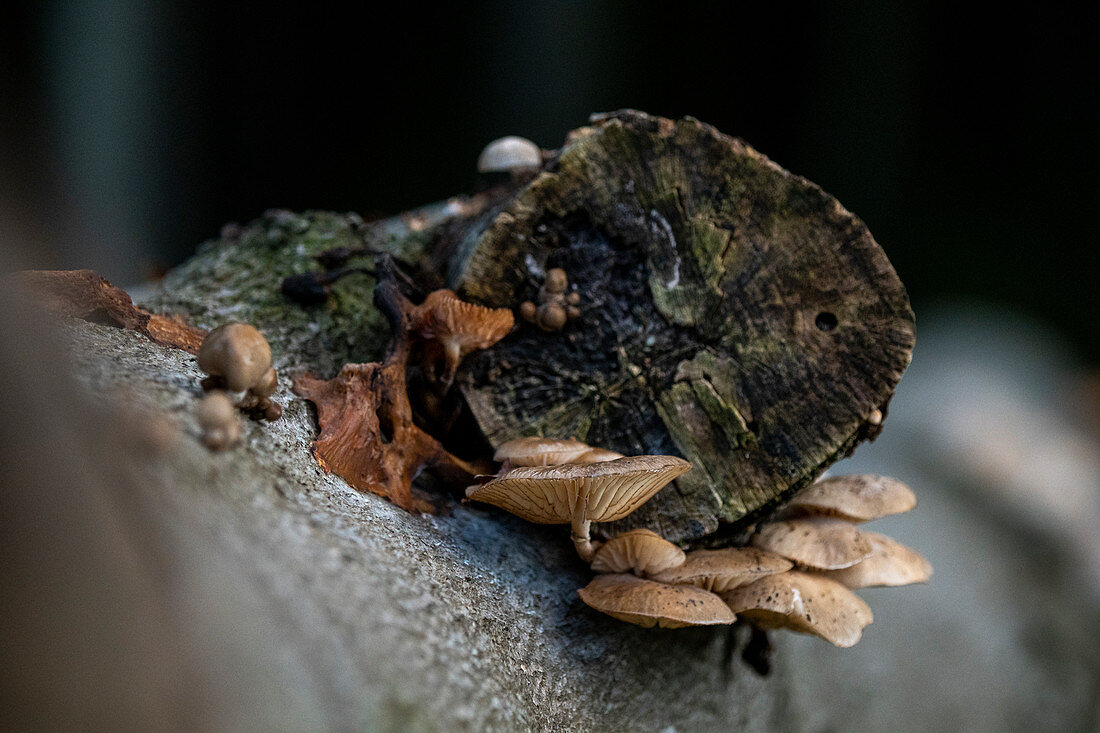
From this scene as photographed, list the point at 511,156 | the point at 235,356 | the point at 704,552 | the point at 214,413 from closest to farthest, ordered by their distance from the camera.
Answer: the point at 214,413 < the point at 235,356 < the point at 704,552 < the point at 511,156

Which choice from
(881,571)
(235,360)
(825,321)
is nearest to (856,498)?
(881,571)

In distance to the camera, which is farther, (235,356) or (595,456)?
(595,456)

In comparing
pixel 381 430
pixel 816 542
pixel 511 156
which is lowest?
pixel 816 542

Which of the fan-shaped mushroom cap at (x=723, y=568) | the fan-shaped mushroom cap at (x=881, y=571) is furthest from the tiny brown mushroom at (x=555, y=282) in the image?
the fan-shaped mushroom cap at (x=881, y=571)

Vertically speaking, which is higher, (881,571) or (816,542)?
(816,542)

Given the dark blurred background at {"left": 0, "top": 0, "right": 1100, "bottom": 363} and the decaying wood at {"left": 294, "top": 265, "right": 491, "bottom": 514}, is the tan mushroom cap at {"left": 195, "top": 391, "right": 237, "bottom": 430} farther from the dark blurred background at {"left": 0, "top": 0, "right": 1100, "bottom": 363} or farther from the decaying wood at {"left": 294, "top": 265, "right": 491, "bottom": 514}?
the dark blurred background at {"left": 0, "top": 0, "right": 1100, "bottom": 363}

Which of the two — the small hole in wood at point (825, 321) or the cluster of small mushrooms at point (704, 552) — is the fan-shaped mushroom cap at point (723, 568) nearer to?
the cluster of small mushrooms at point (704, 552)

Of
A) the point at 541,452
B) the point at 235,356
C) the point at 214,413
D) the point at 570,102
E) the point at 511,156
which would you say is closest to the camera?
the point at 214,413

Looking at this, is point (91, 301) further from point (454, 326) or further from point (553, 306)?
point (553, 306)
